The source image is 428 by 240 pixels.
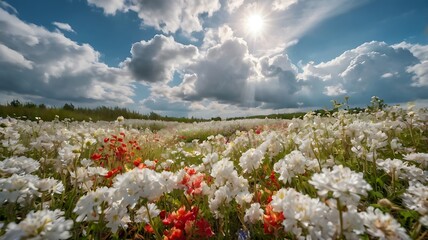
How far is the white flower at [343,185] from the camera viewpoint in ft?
4.45

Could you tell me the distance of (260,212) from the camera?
2309mm

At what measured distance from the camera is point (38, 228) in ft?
4.62

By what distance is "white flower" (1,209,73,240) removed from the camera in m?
1.37

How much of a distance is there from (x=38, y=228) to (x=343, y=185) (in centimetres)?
156

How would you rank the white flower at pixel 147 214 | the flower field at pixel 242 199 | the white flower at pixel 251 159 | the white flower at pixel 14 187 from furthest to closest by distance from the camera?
the white flower at pixel 251 159
the white flower at pixel 147 214
the white flower at pixel 14 187
the flower field at pixel 242 199

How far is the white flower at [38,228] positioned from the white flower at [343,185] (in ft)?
4.32

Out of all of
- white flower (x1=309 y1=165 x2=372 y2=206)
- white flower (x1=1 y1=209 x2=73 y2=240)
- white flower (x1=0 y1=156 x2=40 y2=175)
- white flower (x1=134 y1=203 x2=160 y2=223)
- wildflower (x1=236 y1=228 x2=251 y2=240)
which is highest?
white flower (x1=309 y1=165 x2=372 y2=206)

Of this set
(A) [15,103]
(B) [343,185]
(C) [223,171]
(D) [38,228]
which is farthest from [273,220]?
(A) [15,103]

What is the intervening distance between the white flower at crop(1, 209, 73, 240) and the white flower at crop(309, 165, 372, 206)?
1.32 m

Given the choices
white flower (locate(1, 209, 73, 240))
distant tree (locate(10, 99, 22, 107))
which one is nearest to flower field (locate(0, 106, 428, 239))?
white flower (locate(1, 209, 73, 240))

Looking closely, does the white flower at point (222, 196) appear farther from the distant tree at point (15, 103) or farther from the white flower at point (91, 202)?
the distant tree at point (15, 103)

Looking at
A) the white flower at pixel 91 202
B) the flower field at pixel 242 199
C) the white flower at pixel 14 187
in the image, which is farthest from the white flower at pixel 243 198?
the white flower at pixel 14 187

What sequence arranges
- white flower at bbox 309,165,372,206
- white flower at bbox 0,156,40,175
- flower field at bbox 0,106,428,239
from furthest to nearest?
1. white flower at bbox 0,156,40,175
2. flower field at bbox 0,106,428,239
3. white flower at bbox 309,165,372,206

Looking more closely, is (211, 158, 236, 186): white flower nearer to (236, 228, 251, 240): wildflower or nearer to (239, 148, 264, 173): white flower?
(239, 148, 264, 173): white flower
